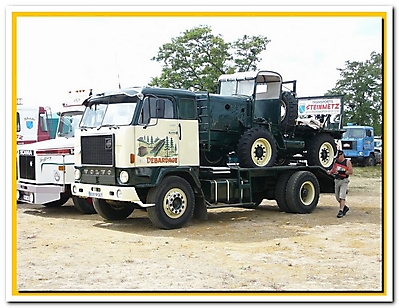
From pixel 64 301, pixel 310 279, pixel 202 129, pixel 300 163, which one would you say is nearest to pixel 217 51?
pixel 300 163

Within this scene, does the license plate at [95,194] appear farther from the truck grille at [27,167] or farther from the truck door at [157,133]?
the truck grille at [27,167]

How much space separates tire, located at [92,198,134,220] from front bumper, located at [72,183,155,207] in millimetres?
773

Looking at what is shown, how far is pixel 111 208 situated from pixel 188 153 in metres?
2.24

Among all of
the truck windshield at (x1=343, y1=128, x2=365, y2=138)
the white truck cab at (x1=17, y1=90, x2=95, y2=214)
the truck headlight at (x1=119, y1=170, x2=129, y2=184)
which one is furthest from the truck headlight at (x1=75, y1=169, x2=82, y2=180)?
the truck windshield at (x1=343, y1=128, x2=365, y2=138)

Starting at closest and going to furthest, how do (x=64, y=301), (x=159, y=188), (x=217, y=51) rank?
(x=64, y=301) → (x=159, y=188) → (x=217, y=51)

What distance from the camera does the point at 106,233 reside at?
433 inches

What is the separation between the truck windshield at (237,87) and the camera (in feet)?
44.7

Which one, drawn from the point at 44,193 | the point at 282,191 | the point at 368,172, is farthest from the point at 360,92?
the point at 44,193

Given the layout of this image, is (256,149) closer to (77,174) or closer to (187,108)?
(187,108)

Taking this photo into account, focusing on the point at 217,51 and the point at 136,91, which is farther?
the point at 217,51

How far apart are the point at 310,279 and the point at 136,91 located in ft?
16.4

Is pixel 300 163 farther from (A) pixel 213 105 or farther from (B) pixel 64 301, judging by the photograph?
(B) pixel 64 301

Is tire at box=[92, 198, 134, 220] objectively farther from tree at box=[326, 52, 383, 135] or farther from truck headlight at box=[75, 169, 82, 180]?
tree at box=[326, 52, 383, 135]

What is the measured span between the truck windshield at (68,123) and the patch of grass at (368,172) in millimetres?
16463
